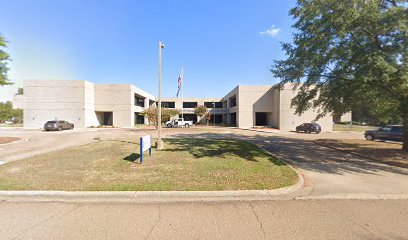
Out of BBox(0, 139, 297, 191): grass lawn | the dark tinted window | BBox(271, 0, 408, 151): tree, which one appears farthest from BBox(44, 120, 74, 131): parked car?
the dark tinted window

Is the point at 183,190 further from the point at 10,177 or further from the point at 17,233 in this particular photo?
the point at 10,177

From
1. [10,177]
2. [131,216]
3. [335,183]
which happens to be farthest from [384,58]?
Result: [10,177]

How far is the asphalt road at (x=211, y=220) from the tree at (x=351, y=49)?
16.6 feet

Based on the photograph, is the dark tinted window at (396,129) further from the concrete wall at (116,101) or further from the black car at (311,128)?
the concrete wall at (116,101)

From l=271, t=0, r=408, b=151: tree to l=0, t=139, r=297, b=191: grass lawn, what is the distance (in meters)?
4.90

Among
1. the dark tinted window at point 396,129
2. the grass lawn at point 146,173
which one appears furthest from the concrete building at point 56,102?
the dark tinted window at point 396,129

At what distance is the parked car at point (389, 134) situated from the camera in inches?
722

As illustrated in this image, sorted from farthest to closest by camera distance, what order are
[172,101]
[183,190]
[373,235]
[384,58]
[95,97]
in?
[172,101] → [95,97] → [384,58] → [183,190] → [373,235]

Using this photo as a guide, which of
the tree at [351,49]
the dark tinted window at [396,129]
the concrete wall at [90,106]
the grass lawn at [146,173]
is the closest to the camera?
the grass lawn at [146,173]

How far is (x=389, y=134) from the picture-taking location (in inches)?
744

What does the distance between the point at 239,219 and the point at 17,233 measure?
12.5ft

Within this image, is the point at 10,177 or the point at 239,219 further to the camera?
the point at 10,177

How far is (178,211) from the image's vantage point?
14.1 ft

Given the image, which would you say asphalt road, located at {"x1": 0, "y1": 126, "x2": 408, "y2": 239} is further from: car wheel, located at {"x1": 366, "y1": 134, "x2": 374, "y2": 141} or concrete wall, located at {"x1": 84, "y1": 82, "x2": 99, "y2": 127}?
concrete wall, located at {"x1": 84, "y1": 82, "x2": 99, "y2": 127}
